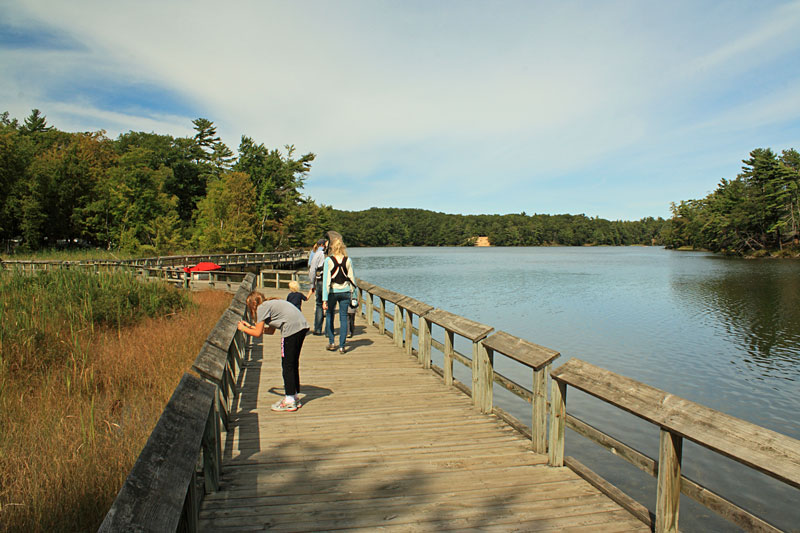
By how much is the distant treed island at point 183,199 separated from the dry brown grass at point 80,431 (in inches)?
1746

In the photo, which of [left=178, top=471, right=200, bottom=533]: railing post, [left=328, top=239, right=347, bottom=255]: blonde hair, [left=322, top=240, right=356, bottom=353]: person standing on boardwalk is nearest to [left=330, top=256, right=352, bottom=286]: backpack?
[left=322, top=240, right=356, bottom=353]: person standing on boardwalk

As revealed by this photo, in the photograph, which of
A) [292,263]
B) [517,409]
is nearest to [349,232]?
[292,263]

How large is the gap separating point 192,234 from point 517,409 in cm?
6099

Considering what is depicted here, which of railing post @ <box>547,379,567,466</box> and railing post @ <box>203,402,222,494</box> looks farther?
railing post @ <box>547,379,567,466</box>

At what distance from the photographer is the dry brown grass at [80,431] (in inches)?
141

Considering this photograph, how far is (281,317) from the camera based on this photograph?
5473 millimetres

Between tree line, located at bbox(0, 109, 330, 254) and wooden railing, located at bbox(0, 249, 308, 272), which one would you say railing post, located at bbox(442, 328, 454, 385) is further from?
tree line, located at bbox(0, 109, 330, 254)

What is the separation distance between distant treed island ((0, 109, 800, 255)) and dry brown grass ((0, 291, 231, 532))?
44.3 metres

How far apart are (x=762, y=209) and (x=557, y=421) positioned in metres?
77.8

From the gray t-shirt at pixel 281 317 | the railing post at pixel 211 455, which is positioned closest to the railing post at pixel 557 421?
the railing post at pixel 211 455

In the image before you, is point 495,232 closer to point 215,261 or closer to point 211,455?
point 215,261

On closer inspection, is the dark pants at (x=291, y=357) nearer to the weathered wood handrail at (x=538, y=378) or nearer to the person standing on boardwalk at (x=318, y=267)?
the weathered wood handrail at (x=538, y=378)

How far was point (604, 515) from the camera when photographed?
338 centimetres

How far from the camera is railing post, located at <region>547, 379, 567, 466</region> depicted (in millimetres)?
4121
